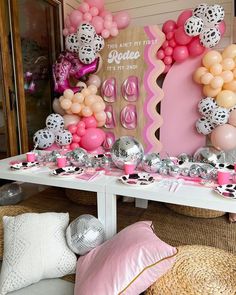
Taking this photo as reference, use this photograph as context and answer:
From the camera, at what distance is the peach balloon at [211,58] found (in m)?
2.04

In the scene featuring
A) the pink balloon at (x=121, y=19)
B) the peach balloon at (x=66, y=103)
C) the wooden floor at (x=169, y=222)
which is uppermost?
the pink balloon at (x=121, y=19)

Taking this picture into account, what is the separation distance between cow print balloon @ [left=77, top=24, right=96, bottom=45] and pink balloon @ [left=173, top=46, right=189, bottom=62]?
2.58 feet

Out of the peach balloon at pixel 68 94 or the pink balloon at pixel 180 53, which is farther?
the peach balloon at pixel 68 94

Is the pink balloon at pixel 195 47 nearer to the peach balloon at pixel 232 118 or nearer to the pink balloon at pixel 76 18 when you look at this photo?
the peach balloon at pixel 232 118

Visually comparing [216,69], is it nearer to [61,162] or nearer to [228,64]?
[228,64]

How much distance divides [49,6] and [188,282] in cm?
305

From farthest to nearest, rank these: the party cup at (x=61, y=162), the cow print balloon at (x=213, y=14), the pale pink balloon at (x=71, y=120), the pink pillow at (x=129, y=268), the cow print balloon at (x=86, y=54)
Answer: the pale pink balloon at (x=71, y=120)
the cow print balloon at (x=86, y=54)
the cow print balloon at (x=213, y=14)
the party cup at (x=61, y=162)
the pink pillow at (x=129, y=268)

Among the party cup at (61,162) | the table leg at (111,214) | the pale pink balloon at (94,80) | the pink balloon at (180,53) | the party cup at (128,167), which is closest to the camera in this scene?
the table leg at (111,214)

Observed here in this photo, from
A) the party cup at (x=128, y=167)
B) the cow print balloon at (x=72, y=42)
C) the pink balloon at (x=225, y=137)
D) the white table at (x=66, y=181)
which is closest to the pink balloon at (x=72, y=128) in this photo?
the cow print balloon at (x=72, y=42)

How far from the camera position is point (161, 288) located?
967 mm

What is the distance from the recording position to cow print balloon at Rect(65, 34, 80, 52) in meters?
2.37

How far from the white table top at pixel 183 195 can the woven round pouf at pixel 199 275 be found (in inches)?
10.4

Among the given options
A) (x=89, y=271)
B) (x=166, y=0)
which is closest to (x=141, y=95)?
(x=166, y=0)

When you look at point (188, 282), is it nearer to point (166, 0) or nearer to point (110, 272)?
point (110, 272)
